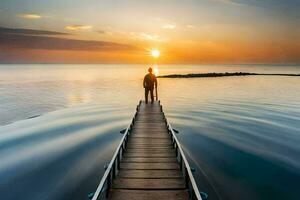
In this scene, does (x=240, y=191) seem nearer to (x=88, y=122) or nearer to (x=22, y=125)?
(x=88, y=122)

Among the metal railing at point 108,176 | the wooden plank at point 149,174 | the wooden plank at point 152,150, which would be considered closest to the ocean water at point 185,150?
the wooden plank at point 152,150

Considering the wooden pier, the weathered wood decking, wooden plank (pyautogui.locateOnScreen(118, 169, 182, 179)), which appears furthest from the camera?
wooden plank (pyautogui.locateOnScreen(118, 169, 182, 179))

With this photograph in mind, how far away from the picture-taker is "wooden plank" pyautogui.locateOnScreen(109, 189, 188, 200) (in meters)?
7.35

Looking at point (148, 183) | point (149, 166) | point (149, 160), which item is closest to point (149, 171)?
point (149, 166)

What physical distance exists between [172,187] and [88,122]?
17854mm

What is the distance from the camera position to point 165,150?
38.3ft

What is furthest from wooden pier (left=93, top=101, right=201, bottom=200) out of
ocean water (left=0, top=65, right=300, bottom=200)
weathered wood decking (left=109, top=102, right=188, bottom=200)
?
ocean water (left=0, top=65, right=300, bottom=200)

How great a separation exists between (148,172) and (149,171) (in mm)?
95

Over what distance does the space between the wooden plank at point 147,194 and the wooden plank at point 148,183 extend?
22 centimetres

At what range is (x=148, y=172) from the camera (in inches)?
358

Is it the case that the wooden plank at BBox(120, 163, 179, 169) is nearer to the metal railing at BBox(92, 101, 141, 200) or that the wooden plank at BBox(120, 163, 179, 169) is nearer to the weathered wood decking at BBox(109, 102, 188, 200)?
the weathered wood decking at BBox(109, 102, 188, 200)

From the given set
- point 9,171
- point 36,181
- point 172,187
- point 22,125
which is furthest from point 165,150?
point 22,125

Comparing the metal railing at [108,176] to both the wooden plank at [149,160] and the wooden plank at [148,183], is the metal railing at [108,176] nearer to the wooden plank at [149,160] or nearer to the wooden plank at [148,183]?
the wooden plank at [148,183]

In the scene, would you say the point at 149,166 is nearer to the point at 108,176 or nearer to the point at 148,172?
the point at 148,172
